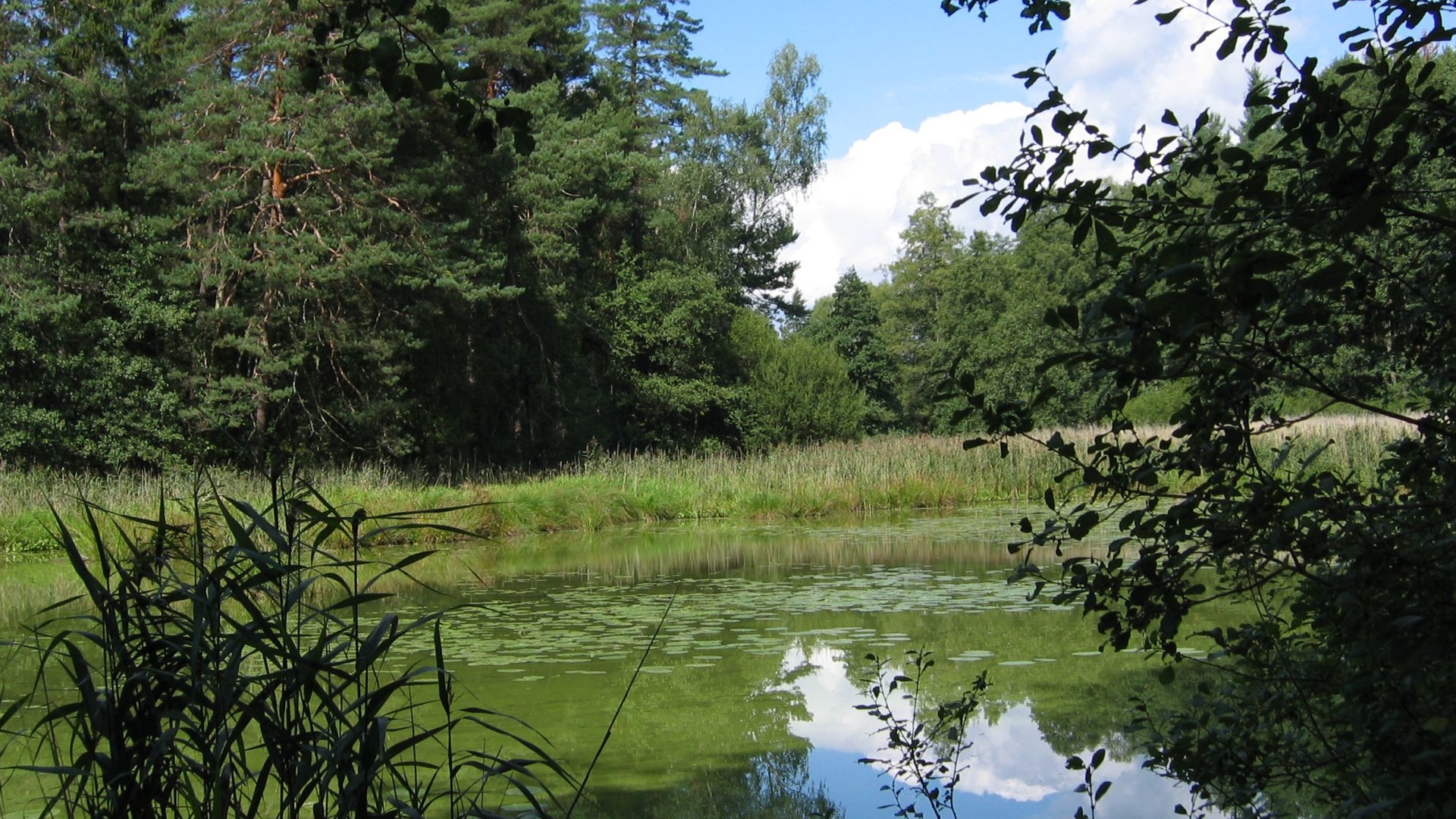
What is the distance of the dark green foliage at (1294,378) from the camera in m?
1.53

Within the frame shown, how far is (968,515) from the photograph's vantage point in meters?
13.9

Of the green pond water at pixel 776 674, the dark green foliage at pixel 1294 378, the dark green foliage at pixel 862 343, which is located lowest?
the green pond water at pixel 776 674

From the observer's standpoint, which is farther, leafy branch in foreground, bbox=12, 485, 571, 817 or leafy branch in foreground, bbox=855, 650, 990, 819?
leafy branch in foreground, bbox=855, 650, 990, 819

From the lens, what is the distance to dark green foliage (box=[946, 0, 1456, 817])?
1.53 meters

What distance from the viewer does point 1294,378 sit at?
1672mm

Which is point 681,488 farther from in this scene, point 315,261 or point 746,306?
point 746,306

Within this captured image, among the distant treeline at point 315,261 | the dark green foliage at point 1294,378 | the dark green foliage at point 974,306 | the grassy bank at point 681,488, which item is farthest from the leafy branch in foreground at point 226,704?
the dark green foliage at point 974,306

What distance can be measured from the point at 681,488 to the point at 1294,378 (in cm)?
1369

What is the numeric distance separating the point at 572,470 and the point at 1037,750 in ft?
48.4

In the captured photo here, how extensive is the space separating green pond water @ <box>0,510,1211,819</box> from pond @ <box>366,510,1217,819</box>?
0.01m

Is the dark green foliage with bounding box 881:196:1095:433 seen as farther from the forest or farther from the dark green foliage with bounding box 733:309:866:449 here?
the dark green foliage with bounding box 733:309:866:449

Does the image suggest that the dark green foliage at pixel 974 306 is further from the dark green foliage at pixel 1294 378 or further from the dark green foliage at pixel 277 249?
the dark green foliage at pixel 1294 378

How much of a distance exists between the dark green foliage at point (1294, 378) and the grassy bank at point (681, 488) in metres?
9.94

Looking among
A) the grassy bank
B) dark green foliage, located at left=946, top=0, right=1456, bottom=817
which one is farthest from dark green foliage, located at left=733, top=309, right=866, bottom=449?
dark green foliage, located at left=946, top=0, right=1456, bottom=817
